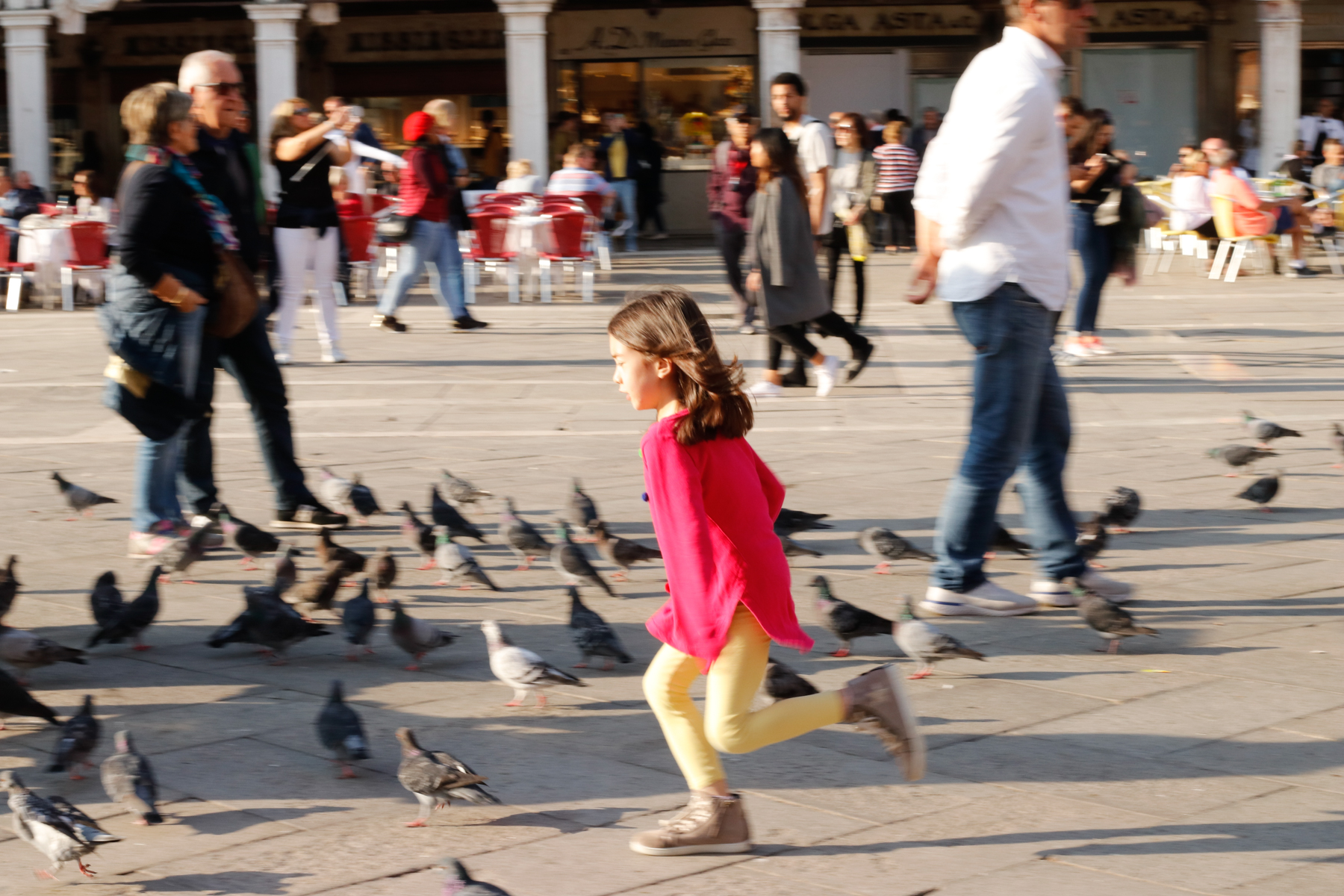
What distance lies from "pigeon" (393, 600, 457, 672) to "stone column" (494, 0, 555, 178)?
17.5 meters

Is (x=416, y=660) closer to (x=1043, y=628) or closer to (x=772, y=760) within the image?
(x=772, y=760)

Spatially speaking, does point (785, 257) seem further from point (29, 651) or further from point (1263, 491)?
point (29, 651)

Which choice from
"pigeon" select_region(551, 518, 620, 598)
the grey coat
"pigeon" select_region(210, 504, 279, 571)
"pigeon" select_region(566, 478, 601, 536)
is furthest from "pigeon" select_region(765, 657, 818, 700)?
the grey coat

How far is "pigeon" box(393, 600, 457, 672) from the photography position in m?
4.67

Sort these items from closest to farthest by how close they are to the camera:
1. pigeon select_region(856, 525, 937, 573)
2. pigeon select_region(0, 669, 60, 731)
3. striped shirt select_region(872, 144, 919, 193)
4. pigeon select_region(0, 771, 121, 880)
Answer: pigeon select_region(0, 771, 121, 880)
pigeon select_region(0, 669, 60, 731)
pigeon select_region(856, 525, 937, 573)
striped shirt select_region(872, 144, 919, 193)

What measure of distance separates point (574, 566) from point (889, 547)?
3.73 feet

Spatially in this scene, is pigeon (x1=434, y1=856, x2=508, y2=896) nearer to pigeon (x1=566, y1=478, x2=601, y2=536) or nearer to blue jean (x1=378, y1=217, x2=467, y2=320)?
pigeon (x1=566, y1=478, x2=601, y2=536)

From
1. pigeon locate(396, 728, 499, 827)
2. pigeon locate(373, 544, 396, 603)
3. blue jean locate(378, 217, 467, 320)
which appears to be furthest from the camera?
blue jean locate(378, 217, 467, 320)

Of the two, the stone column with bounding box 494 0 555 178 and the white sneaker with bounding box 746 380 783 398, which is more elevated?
the stone column with bounding box 494 0 555 178

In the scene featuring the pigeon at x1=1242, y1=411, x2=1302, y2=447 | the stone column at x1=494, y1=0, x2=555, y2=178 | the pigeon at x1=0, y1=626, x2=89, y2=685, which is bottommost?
the pigeon at x1=0, y1=626, x2=89, y2=685

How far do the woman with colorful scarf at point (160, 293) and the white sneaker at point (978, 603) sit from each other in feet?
9.72

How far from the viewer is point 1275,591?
18.0 feet

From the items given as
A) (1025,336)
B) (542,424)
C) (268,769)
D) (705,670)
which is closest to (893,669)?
(705,670)

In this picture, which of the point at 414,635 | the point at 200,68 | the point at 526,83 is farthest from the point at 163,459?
the point at 526,83
